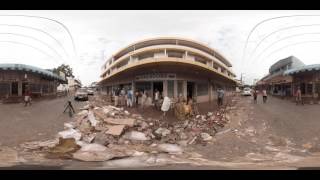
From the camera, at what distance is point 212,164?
8.14ft

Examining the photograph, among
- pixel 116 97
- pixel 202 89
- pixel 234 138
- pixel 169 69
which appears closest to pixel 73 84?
pixel 116 97

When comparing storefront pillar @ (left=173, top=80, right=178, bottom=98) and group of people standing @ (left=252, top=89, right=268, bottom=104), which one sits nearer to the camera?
storefront pillar @ (left=173, top=80, right=178, bottom=98)

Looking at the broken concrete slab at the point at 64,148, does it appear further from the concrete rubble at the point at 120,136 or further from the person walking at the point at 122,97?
the person walking at the point at 122,97

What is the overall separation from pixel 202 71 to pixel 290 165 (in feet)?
3.31

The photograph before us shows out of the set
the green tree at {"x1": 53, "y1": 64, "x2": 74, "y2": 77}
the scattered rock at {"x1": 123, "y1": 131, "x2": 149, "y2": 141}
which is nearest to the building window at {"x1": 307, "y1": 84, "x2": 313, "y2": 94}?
the scattered rock at {"x1": 123, "y1": 131, "x2": 149, "y2": 141}

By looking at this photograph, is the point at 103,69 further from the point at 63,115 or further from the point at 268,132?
the point at 268,132

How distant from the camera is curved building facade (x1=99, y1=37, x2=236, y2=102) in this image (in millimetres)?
2363

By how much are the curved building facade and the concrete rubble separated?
23 centimetres

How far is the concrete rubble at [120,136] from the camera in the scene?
257cm

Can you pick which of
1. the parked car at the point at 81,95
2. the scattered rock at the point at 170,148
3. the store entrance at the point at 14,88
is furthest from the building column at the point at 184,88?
the store entrance at the point at 14,88

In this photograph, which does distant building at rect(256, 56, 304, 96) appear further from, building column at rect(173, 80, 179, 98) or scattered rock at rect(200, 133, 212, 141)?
building column at rect(173, 80, 179, 98)

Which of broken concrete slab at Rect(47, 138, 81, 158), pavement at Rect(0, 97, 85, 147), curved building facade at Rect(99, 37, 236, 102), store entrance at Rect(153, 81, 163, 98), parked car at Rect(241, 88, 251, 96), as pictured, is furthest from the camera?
parked car at Rect(241, 88, 251, 96)
